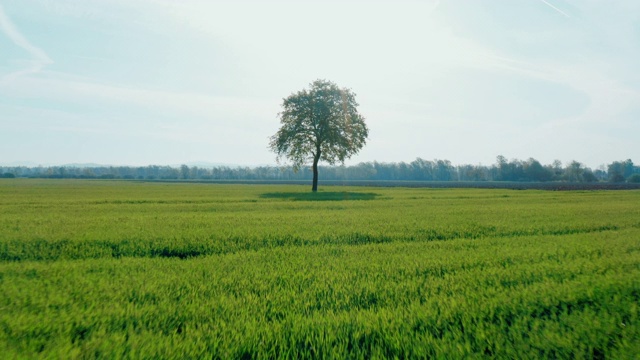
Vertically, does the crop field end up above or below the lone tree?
below

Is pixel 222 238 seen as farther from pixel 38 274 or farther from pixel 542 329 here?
pixel 542 329

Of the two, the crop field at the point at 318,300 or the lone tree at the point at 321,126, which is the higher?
the lone tree at the point at 321,126

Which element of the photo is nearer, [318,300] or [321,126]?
[318,300]

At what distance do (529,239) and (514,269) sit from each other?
5.09 meters

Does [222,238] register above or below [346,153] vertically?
below

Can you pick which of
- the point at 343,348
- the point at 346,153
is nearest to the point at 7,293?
the point at 343,348

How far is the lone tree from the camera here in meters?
48.7

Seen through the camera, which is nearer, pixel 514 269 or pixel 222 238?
pixel 514 269

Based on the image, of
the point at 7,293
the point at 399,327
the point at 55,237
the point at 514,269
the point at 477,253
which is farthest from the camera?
the point at 55,237

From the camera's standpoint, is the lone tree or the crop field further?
the lone tree

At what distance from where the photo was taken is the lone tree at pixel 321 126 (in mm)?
48656

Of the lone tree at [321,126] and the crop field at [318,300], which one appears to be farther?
the lone tree at [321,126]

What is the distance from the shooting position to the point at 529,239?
11492mm

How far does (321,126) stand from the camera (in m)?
49.0
